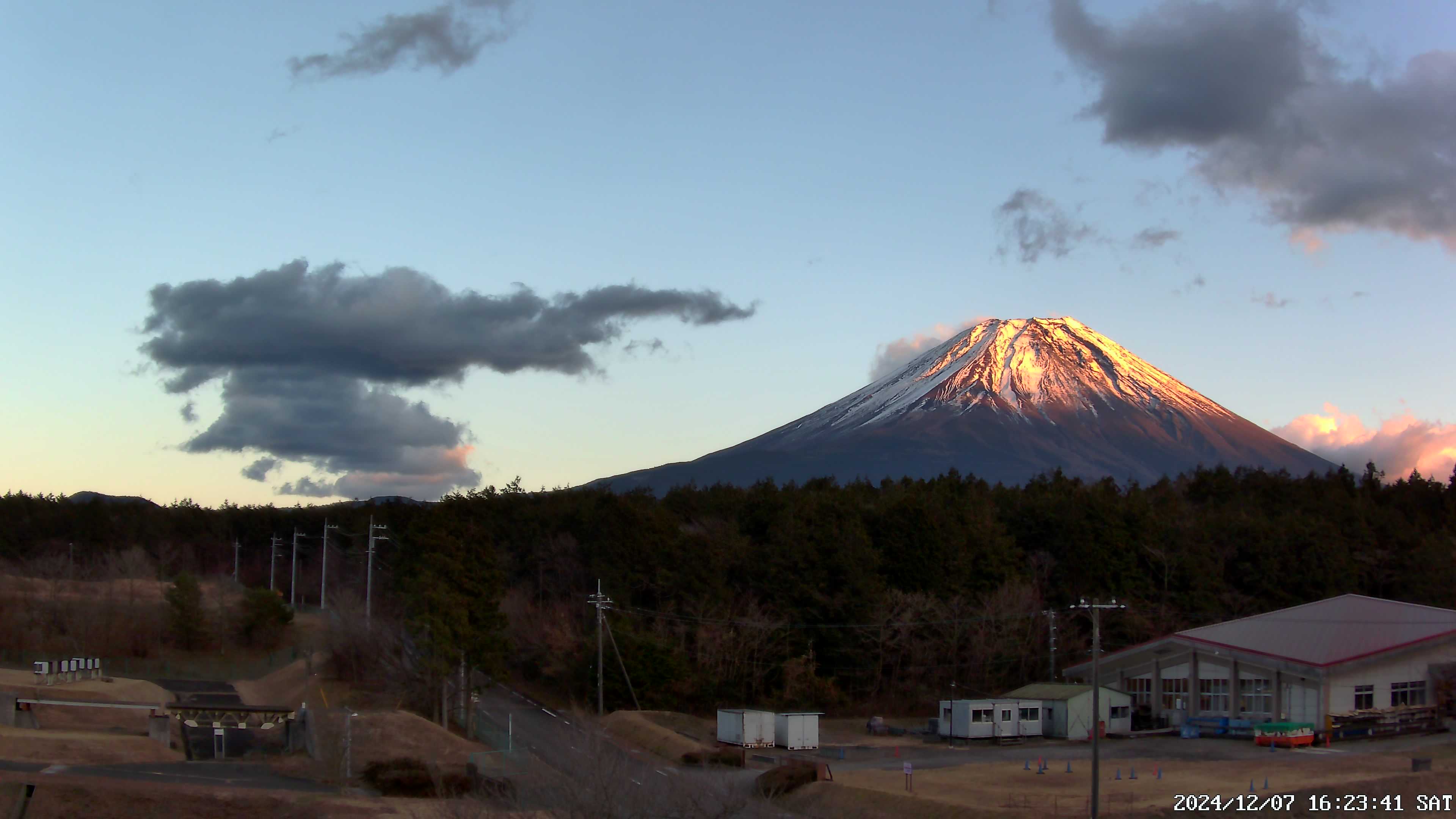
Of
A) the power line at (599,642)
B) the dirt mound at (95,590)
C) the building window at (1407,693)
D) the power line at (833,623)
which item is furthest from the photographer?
the dirt mound at (95,590)

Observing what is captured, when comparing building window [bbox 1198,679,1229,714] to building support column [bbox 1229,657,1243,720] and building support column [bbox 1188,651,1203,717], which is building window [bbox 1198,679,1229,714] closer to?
building support column [bbox 1188,651,1203,717]

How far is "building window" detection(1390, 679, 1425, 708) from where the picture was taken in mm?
48250

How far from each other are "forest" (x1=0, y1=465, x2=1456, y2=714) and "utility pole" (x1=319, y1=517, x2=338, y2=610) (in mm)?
3475

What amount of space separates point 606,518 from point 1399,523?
155 ft

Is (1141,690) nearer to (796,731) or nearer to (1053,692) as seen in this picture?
(1053,692)

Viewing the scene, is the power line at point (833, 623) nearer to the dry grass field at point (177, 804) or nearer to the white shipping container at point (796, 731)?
the white shipping container at point (796, 731)

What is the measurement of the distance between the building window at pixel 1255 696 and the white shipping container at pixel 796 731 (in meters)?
18.0

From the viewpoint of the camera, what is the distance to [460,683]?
49.8 metres

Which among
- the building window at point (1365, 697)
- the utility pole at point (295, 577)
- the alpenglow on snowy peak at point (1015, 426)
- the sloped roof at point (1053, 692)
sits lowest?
the sloped roof at point (1053, 692)

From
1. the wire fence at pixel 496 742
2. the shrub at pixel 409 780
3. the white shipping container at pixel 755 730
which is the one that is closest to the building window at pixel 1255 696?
the white shipping container at pixel 755 730

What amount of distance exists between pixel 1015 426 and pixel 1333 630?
9983 centimetres

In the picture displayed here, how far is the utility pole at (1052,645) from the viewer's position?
5350 centimetres

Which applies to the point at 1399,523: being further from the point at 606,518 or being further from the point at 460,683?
the point at 460,683

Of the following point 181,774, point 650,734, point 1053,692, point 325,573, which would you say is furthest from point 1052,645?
point 325,573
